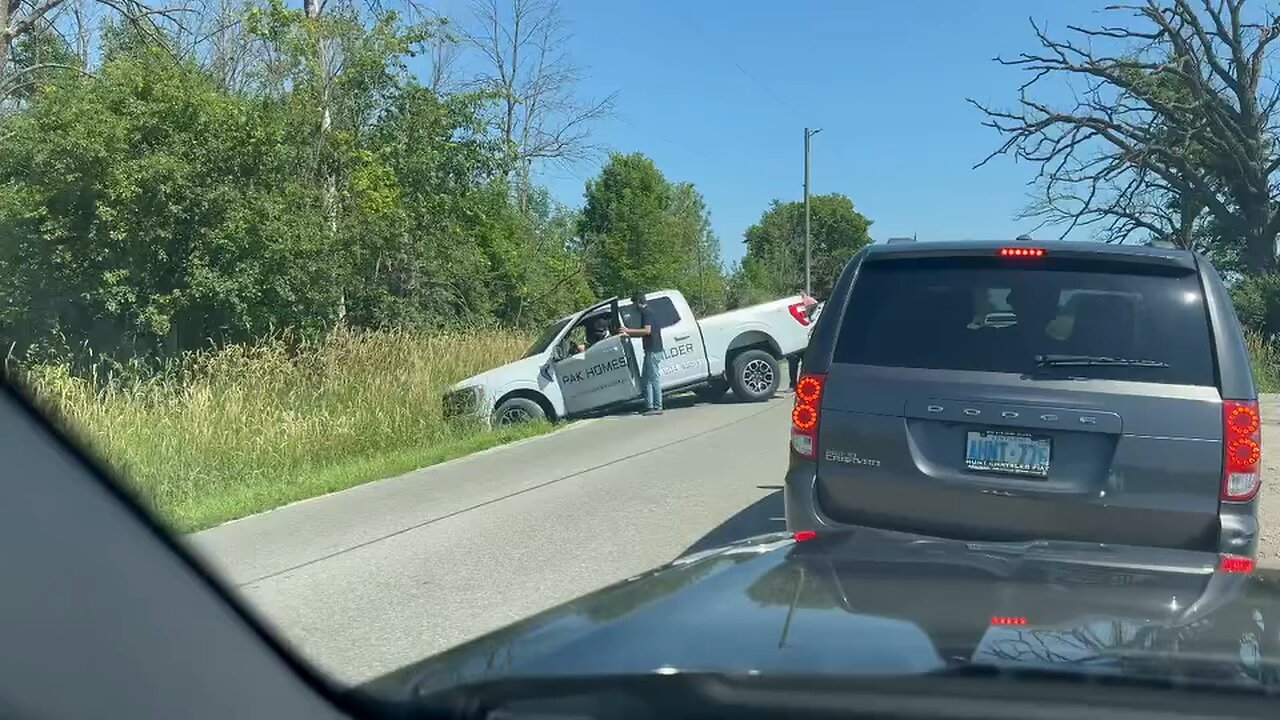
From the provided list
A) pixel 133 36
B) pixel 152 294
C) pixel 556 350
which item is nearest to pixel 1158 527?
pixel 556 350

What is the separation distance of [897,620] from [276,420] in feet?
37.9

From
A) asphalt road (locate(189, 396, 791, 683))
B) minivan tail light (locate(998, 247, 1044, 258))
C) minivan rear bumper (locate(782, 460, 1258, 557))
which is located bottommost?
asphalt road (locate(189, 396, 791, 683))

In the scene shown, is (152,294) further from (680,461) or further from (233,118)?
(680,461)

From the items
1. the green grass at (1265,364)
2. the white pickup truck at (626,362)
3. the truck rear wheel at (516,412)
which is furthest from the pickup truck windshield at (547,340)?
the green grass at (1265,364)

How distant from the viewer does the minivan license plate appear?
16.3ft

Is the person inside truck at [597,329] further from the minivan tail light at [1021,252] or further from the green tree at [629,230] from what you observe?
the green tree at [629,230]

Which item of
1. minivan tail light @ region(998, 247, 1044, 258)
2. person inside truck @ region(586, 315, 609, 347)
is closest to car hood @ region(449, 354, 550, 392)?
person inside truck @ region(586, 315, 609, 347)

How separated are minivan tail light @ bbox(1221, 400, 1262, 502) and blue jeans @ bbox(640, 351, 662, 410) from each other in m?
12.1

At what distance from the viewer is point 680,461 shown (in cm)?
1203

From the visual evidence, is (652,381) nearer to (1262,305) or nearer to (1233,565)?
(1233,565)

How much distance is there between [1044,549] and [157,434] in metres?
10.1

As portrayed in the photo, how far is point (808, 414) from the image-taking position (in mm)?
5438

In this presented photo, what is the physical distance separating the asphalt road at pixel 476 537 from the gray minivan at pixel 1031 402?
7.13ft

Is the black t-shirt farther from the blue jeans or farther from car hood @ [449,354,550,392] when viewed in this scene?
car hood @ [449,354,550,392]
